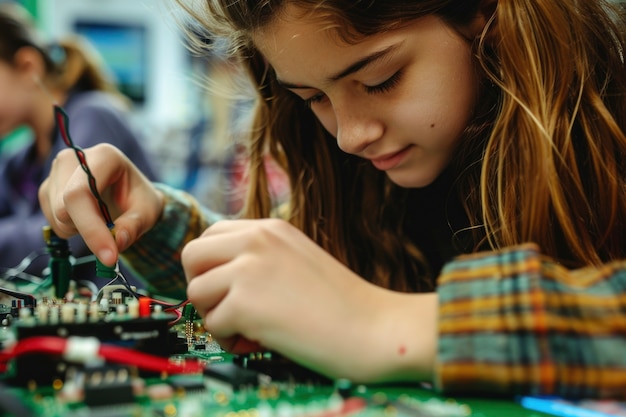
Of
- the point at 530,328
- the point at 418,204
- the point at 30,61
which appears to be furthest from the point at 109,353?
the point at 30,61

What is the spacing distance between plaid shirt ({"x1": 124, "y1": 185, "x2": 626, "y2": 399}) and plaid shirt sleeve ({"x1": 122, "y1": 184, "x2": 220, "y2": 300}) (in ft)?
2.46

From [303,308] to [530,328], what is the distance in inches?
8.4

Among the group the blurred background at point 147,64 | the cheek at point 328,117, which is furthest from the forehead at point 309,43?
the blurred background at point 147,64

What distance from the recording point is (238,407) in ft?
1.83

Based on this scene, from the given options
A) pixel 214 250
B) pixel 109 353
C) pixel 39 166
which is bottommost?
pixel 109 353

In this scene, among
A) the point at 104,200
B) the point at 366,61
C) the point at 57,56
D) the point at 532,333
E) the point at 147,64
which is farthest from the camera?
the point at 147,64

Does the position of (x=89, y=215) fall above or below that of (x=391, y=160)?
below

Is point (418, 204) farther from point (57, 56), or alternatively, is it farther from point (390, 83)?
point (57, 56)

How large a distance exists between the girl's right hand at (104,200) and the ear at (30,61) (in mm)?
1687

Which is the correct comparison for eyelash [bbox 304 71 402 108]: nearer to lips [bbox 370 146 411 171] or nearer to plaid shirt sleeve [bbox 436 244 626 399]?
lips [bbox 370 146 411 171]

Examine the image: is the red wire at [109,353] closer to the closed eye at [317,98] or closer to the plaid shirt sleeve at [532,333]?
the plaid shirt sleeve at [532,333]

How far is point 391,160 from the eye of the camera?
1.09 m

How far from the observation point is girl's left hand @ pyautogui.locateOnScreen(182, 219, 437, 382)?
25.3 inches

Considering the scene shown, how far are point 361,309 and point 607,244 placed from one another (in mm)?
449
